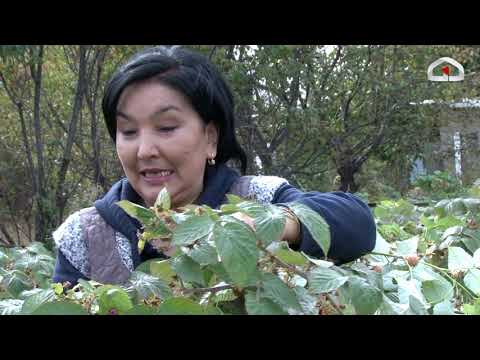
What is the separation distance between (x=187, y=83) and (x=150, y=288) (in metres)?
0.78

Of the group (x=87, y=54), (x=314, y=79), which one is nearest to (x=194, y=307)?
(x=87, y=54)

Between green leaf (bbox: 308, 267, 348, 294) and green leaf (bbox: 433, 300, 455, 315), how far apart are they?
6.6 inches

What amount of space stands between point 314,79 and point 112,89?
5.17 metres

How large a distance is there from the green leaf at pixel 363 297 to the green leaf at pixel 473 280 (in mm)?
269

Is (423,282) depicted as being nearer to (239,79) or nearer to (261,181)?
(261,181)

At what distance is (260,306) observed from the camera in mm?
664

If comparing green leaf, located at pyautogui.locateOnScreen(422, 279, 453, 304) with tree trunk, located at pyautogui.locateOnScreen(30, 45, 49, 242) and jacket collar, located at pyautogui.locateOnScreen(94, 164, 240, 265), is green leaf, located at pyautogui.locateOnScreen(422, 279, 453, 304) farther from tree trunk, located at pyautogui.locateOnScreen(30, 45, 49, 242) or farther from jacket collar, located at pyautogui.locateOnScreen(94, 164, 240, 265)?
tree trunk, located at pyautogui.locateOnScreen(30, 45, 49, 242)

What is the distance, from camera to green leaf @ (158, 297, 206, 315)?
2.00 feet

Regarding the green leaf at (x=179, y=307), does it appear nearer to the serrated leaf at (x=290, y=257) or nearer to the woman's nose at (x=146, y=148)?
the serrated leaf at (x=290, y=257)

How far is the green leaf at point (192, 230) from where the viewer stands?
2.28 feet

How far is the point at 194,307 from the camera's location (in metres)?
0.62

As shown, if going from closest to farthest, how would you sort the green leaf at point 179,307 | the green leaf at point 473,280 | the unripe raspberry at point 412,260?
the green leaf at point 179,307 < the green leaf at point 473,280 < the unripe raspberry at point 412,260

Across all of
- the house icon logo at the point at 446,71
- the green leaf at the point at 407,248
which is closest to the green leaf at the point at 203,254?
the green leaf at the point at 407,248

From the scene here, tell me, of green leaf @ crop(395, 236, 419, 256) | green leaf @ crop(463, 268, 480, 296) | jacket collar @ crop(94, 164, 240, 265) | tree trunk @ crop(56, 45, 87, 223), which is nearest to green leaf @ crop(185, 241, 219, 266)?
green leaf @ crop(463, 268, 480, 296)
